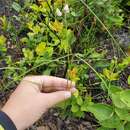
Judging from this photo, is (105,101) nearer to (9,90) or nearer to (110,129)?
(110,129)

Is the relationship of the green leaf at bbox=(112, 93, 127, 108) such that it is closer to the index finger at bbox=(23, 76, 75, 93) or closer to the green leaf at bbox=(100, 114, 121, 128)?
the green leaf at bbox=(100, 114, 121, 128)

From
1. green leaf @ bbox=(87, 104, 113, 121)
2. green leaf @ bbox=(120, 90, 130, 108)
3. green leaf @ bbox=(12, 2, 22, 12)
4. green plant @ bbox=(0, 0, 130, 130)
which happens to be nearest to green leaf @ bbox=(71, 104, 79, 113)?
green plant @ bbox=(0, 0, 130, 130)

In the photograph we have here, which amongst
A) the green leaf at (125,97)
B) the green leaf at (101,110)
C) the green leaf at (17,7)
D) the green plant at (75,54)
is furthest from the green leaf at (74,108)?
the green leaf at (17,7)

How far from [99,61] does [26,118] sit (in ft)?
1.59

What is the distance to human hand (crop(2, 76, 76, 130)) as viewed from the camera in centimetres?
165

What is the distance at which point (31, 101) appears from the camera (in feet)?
5.41

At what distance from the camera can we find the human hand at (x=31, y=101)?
1.65 meters

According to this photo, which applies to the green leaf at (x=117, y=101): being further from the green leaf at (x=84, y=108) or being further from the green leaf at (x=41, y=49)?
the green leaf at (x=41, y=49)

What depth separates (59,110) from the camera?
6.49 feet

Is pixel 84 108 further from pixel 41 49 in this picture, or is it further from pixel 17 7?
pixel 17 7

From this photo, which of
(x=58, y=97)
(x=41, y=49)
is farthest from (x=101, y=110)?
(x=41, y=49)

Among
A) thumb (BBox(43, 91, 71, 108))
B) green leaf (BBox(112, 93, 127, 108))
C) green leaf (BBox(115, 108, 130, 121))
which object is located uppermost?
thumb (BBox(43, 91, 71, 108))

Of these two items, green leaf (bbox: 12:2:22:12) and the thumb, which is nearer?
the thumb

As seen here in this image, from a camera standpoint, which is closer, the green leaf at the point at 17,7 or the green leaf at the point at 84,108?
the green leaf at the point at 84,108
